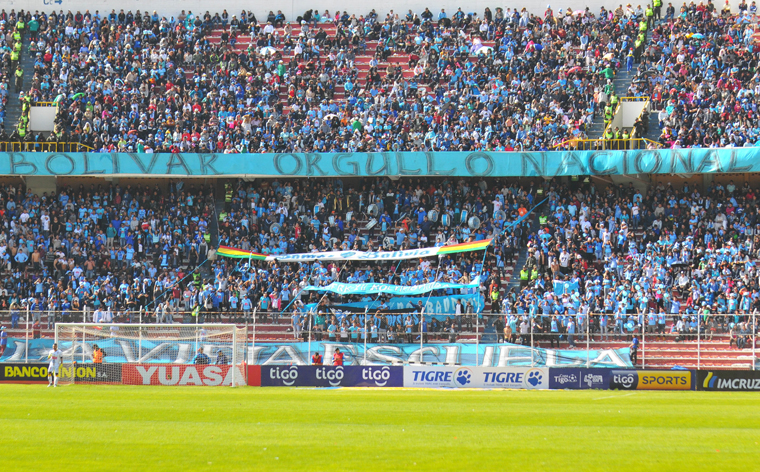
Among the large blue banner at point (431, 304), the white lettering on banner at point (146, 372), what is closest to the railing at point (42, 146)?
the large blue banner at point (431, 304)

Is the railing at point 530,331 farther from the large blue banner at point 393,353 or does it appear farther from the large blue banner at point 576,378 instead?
the large blue banner at point 576,378

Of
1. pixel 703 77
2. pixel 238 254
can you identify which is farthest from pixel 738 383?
pixel 238 254

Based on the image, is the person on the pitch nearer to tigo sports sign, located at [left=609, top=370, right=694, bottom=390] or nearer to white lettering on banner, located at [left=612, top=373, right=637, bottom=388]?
tigo sports sign, located at [left=609, top=370, right=694, bottom=390]

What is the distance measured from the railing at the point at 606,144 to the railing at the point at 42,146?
22.9 meters

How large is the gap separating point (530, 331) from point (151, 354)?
1317 centimetres

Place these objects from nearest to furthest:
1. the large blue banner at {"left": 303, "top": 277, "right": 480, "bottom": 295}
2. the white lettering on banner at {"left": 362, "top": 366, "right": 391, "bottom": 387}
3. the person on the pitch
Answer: the white lettering on banner at {"left": 362, "top": 366, "right": 391, "bottom": 387} < the person on the pitch < the large blue banner at {"left": 303, "top": 277, "right": 480, "bottom": 295}

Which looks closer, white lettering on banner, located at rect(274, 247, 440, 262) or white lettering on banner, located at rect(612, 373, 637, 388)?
white lettering on banner, located at rect(612, 373, 637, 388)

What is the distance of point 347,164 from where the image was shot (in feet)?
129

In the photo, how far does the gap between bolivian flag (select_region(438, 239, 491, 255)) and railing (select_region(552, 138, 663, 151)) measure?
7051 mm

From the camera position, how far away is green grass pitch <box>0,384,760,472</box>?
12977 mm

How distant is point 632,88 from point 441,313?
17.7 meters

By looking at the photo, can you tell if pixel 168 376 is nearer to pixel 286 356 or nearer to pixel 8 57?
pixel 286 356

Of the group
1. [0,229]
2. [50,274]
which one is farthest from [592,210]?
[0,229]

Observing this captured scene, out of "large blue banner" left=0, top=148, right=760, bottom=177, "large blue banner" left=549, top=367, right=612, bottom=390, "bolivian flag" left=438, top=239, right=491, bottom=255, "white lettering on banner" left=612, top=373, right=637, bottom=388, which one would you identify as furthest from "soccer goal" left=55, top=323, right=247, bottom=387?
"white lettering on banner" left=612, top=373, right=637, bottom=388
